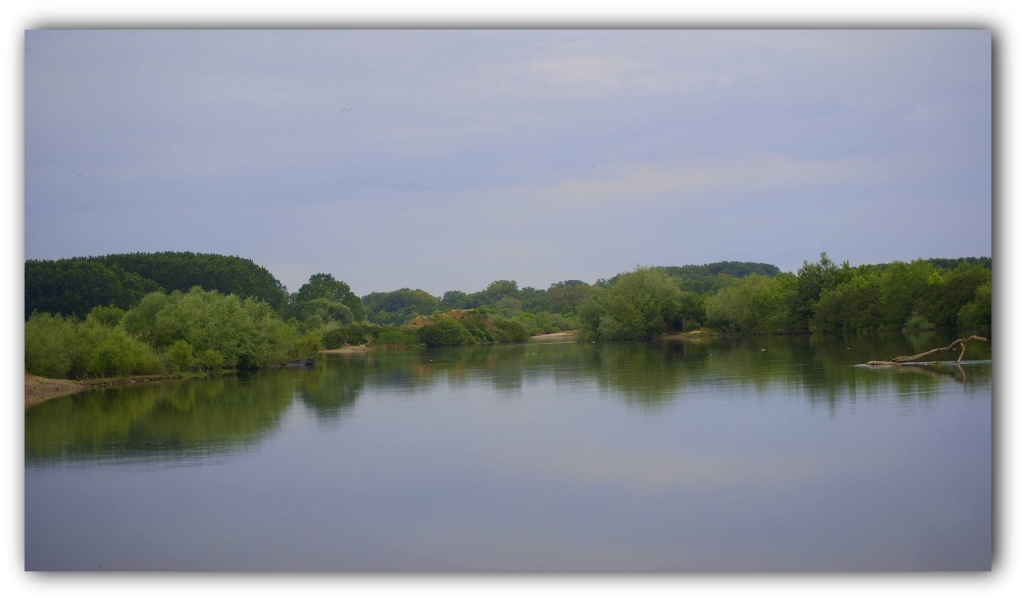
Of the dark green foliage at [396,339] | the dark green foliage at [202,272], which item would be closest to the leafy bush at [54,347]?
the dark green foliage at [202,272]

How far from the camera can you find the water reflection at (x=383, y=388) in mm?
13073

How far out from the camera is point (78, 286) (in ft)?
52.6

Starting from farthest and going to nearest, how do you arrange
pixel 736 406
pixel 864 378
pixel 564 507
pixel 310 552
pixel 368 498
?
pixel 864 378
pixel 736 406
pixel 368 498
pixel 564 507
pixel 310 552

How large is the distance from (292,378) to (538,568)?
68.4ft

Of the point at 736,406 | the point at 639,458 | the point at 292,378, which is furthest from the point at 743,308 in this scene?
the point at 639,458

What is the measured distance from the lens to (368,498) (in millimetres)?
8844

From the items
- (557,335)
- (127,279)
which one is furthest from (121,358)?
(557,335)

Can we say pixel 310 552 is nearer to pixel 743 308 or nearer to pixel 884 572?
pixel 884 572

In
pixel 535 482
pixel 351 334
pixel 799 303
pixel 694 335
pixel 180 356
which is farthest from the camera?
pixel 694 335

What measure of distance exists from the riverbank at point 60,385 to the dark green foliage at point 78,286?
65.0 inches

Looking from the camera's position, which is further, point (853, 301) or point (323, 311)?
point (323, 311)

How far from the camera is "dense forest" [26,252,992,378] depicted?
18.4 m

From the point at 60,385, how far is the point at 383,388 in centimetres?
732

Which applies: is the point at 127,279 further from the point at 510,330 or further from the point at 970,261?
the point at 510,330
